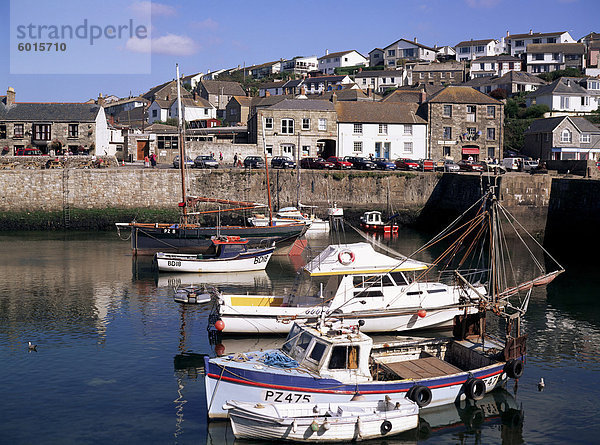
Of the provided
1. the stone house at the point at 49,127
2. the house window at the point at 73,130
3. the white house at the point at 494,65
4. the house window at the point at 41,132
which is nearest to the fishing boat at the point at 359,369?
the stone house at the point at 49,127

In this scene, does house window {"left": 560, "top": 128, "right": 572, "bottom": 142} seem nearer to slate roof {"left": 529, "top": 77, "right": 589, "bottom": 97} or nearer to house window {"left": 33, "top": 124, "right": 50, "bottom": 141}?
slate roof {"left": 529, "top": 77, "right": 589, "bottom": 97}

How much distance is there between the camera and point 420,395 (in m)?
15.2

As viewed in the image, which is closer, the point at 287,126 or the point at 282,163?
the point at 282,163

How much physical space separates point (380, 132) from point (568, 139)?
18.8 m

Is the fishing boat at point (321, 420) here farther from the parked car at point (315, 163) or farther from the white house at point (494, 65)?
the white house at point (494, 65)

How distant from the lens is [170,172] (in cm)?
4978

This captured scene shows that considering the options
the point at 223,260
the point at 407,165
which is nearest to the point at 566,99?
the point at 407,165

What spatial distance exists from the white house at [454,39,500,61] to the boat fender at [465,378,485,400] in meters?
106

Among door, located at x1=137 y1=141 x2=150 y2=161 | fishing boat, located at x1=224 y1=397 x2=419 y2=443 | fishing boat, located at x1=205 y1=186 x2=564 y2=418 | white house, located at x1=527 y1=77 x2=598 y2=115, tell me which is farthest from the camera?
white house, located at x1=527 y1=77 x2=598 y2=115

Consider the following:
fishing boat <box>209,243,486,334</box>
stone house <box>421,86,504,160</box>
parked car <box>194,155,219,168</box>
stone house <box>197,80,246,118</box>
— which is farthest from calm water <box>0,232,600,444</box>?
stone house <box>197,80,246,118</box>

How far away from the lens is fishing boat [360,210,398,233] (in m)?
46.2

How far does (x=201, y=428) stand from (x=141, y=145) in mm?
50158

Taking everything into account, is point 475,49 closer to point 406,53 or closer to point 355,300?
point 406,53

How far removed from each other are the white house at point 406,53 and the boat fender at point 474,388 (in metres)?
108
